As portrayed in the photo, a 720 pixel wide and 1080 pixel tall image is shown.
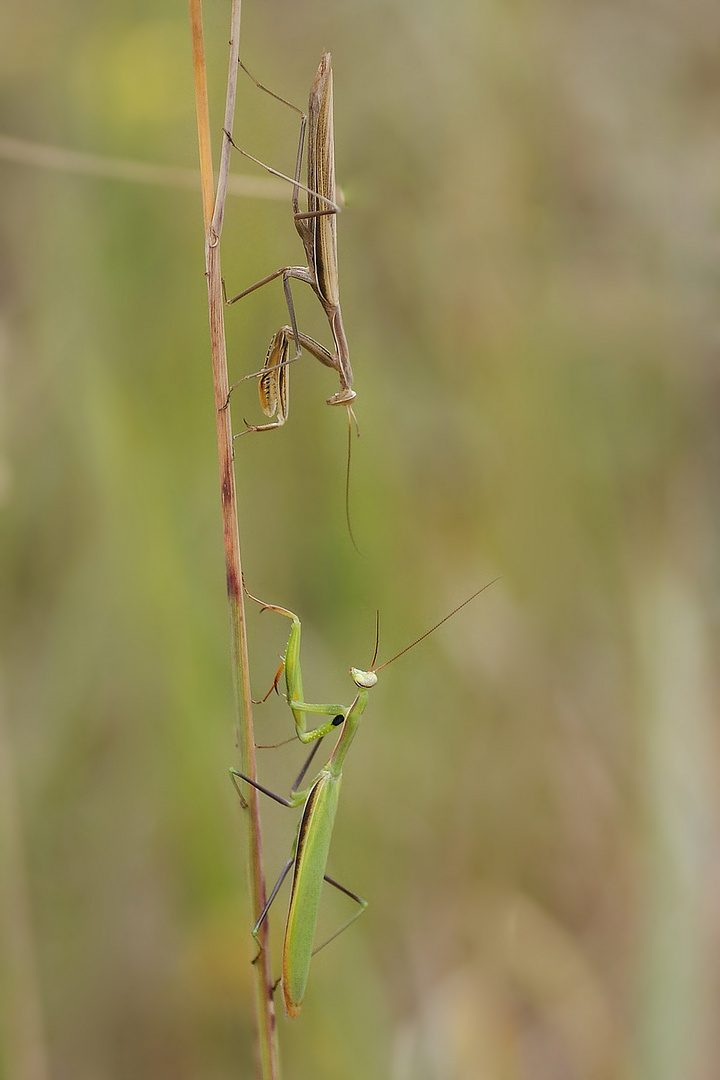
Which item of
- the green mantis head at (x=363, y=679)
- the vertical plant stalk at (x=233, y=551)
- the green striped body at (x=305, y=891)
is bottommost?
the green striped body at (x=305, y=891)

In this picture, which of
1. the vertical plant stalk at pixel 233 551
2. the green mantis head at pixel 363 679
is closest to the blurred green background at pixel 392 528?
the green mantis head at pixel 363 679

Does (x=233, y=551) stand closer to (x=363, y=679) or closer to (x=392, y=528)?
(x=363, y=679)

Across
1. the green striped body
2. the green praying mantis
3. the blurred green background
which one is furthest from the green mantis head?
the blurred green background

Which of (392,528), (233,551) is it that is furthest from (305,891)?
(392,528)

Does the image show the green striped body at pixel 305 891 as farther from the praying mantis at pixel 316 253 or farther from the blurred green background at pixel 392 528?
the praying mantis at pixel 316 253

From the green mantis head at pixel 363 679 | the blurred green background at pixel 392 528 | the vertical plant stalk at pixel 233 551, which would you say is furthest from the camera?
the blurred green background at pixel 392 528

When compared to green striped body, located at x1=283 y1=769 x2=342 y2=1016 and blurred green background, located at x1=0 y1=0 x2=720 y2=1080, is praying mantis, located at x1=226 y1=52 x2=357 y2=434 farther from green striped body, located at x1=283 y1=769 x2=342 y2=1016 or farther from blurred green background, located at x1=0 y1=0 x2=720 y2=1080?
green striped body, located at x1=283 y1=769 x2=342 y2=1016
